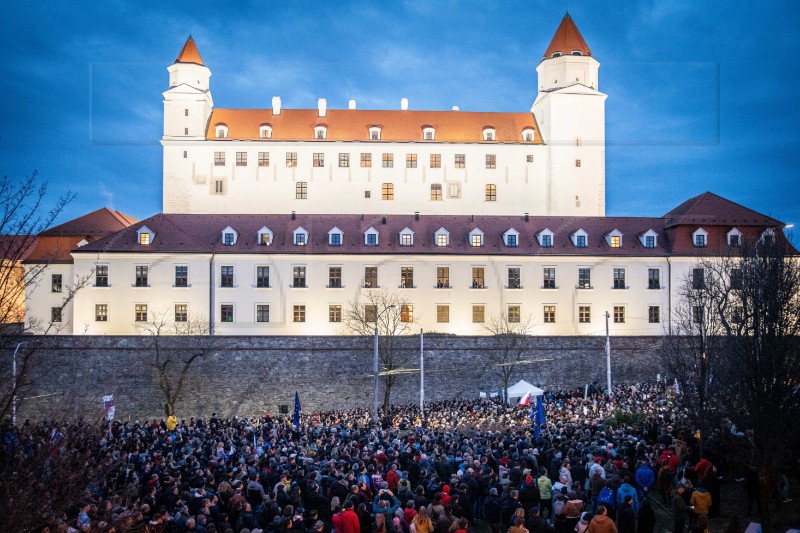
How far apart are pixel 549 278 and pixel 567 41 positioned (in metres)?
27.5

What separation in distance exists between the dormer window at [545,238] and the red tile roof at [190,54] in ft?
119

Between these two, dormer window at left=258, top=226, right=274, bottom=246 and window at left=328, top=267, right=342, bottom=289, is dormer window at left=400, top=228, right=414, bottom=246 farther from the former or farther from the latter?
dormer window at left=258, top=226, right=274, bottom=246

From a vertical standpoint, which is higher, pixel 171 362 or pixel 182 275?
pixel 182 275

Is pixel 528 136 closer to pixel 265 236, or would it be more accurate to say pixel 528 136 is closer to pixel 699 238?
pixel 699 238

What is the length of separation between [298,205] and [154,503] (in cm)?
5467

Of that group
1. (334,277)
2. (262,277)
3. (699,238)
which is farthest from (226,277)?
(699,238)

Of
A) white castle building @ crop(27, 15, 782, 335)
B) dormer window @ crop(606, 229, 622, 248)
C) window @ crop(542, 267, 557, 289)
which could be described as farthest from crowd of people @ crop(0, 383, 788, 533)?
dormer window @ crop(606, 229, 622, 248)

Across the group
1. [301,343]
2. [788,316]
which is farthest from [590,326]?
[788,316]

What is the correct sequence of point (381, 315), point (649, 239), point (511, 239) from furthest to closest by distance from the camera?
point (649, 239)
point (511, 239)
point (381, 315)

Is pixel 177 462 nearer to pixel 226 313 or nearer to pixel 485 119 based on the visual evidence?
pixel 226 313

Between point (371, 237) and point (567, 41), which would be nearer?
point (371, 237)

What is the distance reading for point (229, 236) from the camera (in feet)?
190

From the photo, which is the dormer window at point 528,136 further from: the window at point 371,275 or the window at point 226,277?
the window at point 226,277

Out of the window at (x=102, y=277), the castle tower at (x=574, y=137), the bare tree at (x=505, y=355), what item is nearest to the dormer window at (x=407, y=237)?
the bare tree at (x=505, y=355)
